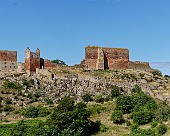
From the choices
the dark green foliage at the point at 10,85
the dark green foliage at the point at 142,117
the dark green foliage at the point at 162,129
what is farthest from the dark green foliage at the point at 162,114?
the dark green foliage at the point at 10,85

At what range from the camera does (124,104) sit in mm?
55219

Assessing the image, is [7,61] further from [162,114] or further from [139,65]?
[162,114]

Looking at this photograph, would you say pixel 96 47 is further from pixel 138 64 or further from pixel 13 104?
pixel 13 104

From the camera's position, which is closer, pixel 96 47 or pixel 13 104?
pixel 13 104

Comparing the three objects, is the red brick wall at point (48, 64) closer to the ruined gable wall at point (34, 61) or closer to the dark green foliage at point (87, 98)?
the ruined gable wall at point (34, 61)

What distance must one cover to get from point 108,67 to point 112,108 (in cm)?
1757

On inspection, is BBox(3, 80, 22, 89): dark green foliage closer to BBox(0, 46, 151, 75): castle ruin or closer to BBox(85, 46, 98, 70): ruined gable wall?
BBox(0, 46, 151, 75): castle ruin

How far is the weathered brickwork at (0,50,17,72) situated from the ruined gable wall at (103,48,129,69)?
13.8m

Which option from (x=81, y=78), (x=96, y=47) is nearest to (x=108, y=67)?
(x=96, y=47)

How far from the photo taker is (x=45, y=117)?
54.9 m

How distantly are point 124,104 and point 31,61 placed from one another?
58.4 feet

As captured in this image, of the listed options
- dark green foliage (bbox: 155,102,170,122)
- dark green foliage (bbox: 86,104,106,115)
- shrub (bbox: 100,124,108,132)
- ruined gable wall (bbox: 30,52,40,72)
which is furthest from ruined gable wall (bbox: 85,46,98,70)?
shrub (bbox: 100,124,108,132)

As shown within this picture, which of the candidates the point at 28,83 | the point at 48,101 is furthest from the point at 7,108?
the point at 28,83

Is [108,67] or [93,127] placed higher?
[108,67]
